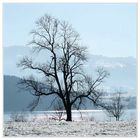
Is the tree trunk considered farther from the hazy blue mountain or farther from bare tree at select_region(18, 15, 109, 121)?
the hazy blue mountain

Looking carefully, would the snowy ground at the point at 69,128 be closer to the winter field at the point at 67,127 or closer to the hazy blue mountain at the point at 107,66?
the winter field at the point at 67,127

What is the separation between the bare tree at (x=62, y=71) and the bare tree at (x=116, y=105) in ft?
0.47

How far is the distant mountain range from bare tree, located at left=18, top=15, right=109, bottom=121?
0.07 metres

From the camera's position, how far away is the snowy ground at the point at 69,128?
5820 millimetres

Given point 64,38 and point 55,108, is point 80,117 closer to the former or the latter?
point 55,108

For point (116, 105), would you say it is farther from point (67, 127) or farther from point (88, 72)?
point (67, 127)

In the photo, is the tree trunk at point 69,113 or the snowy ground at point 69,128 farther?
the tree trunk at point 69,113

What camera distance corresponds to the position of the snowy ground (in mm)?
5820

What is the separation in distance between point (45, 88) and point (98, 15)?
3.25 ft

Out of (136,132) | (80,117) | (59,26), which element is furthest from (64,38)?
(136,132)

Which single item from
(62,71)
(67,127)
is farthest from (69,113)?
(62,71)

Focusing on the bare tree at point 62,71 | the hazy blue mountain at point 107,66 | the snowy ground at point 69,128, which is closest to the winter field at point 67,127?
the snowy ground at point 69,128

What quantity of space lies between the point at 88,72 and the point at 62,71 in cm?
29

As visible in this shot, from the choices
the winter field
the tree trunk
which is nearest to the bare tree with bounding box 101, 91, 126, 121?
the winter field
